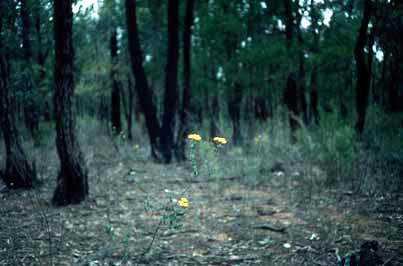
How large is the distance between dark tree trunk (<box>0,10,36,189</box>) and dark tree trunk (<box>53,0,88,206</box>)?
1328 millimetres

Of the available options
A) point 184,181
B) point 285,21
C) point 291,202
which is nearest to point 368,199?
point 291,202

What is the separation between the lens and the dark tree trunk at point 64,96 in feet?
18.5

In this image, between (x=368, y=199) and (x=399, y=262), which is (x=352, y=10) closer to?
(x=368, y=199)

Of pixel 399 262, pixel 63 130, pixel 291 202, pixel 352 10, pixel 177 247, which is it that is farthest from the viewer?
pixel 352 10

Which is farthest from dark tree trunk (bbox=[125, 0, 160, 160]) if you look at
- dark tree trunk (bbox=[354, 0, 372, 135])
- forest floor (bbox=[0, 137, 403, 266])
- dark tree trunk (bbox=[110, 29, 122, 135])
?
dark tree trunk (bbox=[354, 0, 372, 135])

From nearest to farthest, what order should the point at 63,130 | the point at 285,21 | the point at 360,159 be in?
1. the point at 63,130
2. the point at 360,159
3. the point at 285,21

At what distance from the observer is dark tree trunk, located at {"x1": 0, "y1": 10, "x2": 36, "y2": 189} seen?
6504 millimetres

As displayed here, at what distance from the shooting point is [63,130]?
5664 mm

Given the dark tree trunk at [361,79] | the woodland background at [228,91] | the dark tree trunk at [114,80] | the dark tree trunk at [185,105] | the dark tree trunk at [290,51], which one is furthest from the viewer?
the dark tree trunk at [114,80]

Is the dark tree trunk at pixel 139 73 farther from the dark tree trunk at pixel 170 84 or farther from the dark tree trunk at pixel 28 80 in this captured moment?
the dark tree trunk at pixel 28 80

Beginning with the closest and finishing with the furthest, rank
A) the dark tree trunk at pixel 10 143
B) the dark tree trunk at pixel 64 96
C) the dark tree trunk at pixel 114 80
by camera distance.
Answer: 1. the dark tree trunk at pixel 64 96
2. the dark tree trunk at pixel 10 143
3. the dark tree trunk at pixel 114 80

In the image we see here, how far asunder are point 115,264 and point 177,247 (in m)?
0.79

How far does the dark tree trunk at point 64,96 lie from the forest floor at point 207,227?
60 cm

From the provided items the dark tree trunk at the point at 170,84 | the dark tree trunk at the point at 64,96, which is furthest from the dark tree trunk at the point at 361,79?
the dark tree trunk at the point at 64,96
